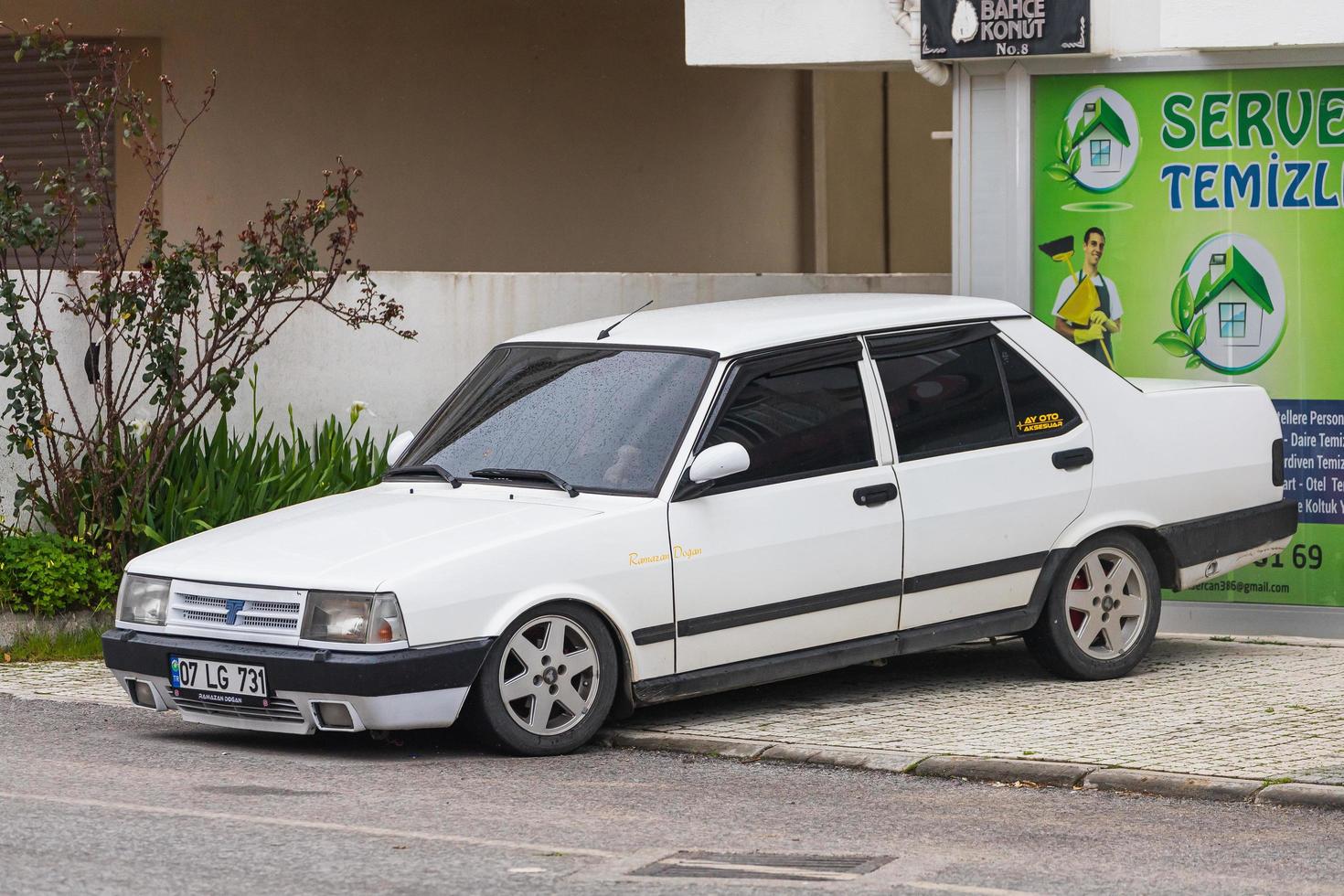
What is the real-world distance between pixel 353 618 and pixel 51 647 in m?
4.14

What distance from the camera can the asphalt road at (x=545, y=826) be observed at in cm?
625

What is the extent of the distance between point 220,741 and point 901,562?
9.35 feet

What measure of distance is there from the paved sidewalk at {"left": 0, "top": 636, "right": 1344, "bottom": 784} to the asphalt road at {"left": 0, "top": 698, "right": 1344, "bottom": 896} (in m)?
0.44

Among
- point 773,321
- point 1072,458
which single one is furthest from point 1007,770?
point 773,321

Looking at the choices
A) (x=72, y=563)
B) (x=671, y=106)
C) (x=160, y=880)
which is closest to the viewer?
(x=160, y=880)

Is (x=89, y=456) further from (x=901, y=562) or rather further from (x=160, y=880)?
(x=160, y=880)

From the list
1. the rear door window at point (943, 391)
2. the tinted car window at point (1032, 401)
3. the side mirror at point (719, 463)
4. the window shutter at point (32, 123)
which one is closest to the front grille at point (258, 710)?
the side mirror at point (719, 463)

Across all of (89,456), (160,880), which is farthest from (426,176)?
(160,880)

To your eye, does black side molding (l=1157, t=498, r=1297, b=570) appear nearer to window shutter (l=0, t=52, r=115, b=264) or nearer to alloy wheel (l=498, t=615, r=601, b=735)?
alloy wheel (l=498, t=615, r=601, b=735)

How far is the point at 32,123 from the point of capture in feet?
57.3

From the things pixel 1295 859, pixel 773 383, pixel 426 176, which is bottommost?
pixel 1295 859

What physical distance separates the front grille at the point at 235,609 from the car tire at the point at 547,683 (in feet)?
2.41

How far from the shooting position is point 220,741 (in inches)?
341

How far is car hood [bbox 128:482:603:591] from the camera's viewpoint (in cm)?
798
